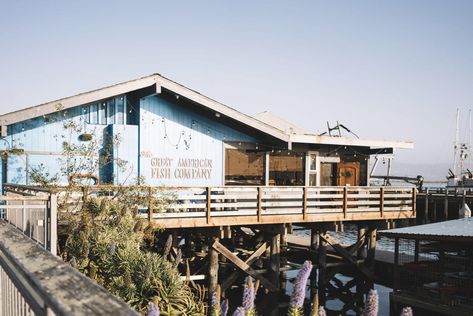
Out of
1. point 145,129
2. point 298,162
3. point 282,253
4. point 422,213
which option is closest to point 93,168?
point 145,129

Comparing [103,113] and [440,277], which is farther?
[103,113]

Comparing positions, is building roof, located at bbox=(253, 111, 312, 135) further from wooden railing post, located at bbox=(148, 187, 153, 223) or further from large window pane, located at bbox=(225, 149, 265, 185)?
wooden railing post, located at bbox=(148, 187, 153, 223)

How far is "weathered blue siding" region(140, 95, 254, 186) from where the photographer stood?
1653cm

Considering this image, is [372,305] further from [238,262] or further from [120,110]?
[120,110]

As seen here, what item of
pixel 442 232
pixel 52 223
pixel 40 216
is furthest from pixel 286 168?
pixel 52 223

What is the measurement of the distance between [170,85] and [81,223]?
21.8 feet

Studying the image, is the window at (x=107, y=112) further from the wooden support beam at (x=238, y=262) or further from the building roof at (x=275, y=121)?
the building roof at (x=275, y=121)

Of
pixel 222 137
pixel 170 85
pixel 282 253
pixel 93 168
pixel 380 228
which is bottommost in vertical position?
pixel 282 253

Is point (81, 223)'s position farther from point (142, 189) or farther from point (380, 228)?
point (380, 228)

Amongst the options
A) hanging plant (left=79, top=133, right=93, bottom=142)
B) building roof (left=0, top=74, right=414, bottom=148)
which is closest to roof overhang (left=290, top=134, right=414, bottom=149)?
building roof (left=0, top=74, right=414, bottom=148)

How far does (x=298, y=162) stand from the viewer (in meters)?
20.2

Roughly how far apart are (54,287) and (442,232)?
15172mm

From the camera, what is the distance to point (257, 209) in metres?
15.6

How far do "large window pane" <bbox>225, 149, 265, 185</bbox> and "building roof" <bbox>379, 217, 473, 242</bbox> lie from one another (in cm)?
541
